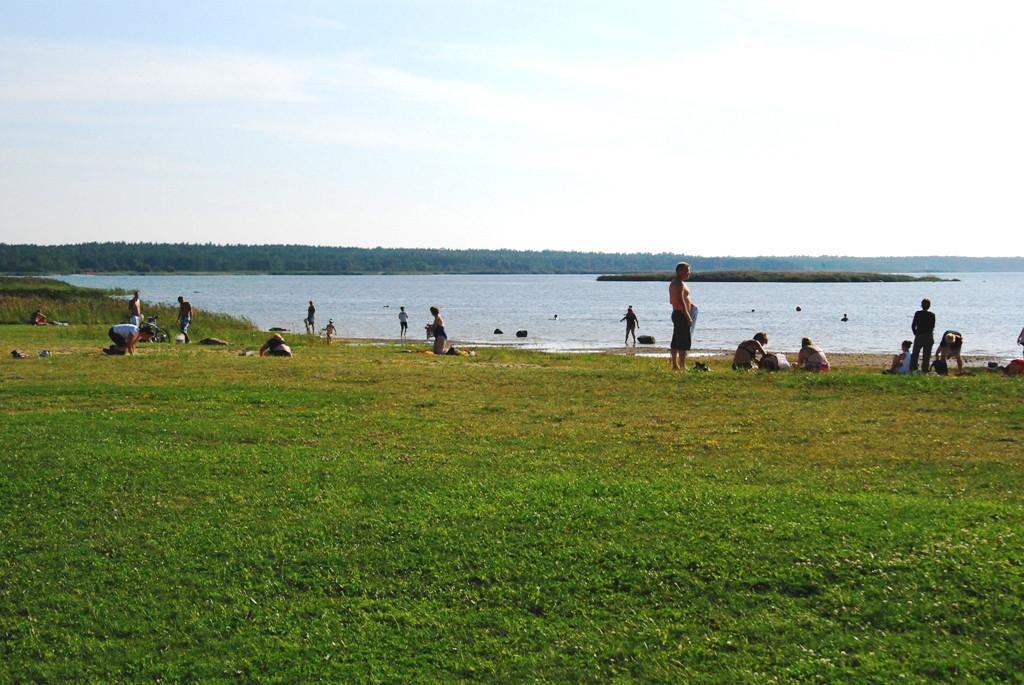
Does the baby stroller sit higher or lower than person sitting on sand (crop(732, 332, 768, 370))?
lower

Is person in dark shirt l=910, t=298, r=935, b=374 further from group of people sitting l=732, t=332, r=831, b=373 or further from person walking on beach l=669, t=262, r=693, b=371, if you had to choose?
person walking on beach l=669, t=262, r=693, b=371

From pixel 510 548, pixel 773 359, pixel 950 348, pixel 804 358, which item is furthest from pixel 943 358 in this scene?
pixel 510 548

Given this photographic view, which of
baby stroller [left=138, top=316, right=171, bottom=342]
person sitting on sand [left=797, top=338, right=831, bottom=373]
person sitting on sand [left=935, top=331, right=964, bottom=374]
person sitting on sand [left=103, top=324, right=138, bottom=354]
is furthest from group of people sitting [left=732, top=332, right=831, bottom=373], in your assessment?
baby stroller [left=138, top=316, right=171, bottom=342]

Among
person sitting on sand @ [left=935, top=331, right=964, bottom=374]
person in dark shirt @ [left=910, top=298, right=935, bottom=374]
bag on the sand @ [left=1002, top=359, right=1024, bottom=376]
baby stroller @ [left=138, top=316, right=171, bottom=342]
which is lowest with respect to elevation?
baby stroller @ [left=138, top=316, right=171, bottom=342]

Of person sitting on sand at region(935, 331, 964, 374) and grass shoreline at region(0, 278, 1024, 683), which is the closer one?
grass shoreline at region(0, 278, 1024, 683)

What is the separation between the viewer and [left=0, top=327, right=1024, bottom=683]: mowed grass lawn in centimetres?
616

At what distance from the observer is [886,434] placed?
38.8 ft

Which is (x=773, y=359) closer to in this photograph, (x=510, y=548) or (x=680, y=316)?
(x=680, y=316)

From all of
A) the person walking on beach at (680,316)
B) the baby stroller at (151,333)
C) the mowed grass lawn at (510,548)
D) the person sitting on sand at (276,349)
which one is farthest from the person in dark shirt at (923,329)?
the baby stroller at (151,333)

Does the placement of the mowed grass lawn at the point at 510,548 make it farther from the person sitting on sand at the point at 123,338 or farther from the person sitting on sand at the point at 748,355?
the person sitting on sand at the point at 123,338

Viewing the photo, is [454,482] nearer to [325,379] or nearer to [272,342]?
[325,379]

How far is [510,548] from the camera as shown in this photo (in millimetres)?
7609

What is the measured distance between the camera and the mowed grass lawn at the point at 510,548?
20.2 feet

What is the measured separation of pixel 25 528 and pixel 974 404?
11404 mm
